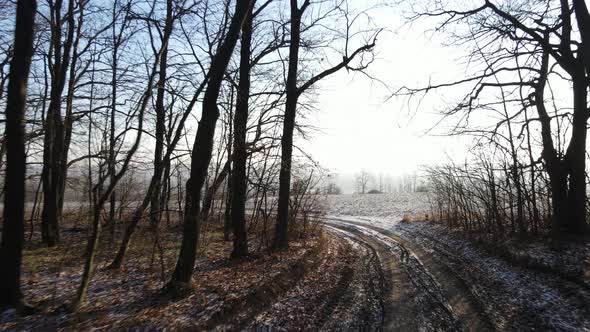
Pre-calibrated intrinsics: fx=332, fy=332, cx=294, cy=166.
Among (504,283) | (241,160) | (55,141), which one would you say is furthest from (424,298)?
(55,141)

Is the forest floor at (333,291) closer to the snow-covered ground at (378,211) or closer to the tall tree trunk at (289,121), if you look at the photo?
the tall tree trunk at (289,121)

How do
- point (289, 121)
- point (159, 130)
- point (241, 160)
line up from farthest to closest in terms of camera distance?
point (159, 130)
point (289, 121)
point (241, 160)

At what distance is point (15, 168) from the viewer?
521 cm

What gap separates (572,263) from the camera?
6930mm

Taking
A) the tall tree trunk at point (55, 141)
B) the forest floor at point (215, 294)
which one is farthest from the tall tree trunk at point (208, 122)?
the tall tree trunk at point (55, 141)

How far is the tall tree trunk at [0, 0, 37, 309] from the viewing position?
518cm

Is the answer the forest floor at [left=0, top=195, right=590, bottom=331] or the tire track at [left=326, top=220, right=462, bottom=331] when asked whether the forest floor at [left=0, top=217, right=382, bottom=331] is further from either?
the tire track at [left=326, top=220, right=462, bottom=331]

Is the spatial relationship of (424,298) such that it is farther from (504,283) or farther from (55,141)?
(55,141)

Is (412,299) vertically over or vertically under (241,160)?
under

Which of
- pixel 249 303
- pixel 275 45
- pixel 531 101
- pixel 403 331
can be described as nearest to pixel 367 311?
pixel 403 331

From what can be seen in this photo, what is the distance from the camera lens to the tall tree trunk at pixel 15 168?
17.0 ft

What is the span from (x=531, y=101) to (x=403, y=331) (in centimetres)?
953

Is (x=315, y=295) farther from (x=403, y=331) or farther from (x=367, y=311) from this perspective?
(x=403, y=331)

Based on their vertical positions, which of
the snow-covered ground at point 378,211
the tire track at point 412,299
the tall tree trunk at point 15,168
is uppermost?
the tall tree trunk at point 15,168
